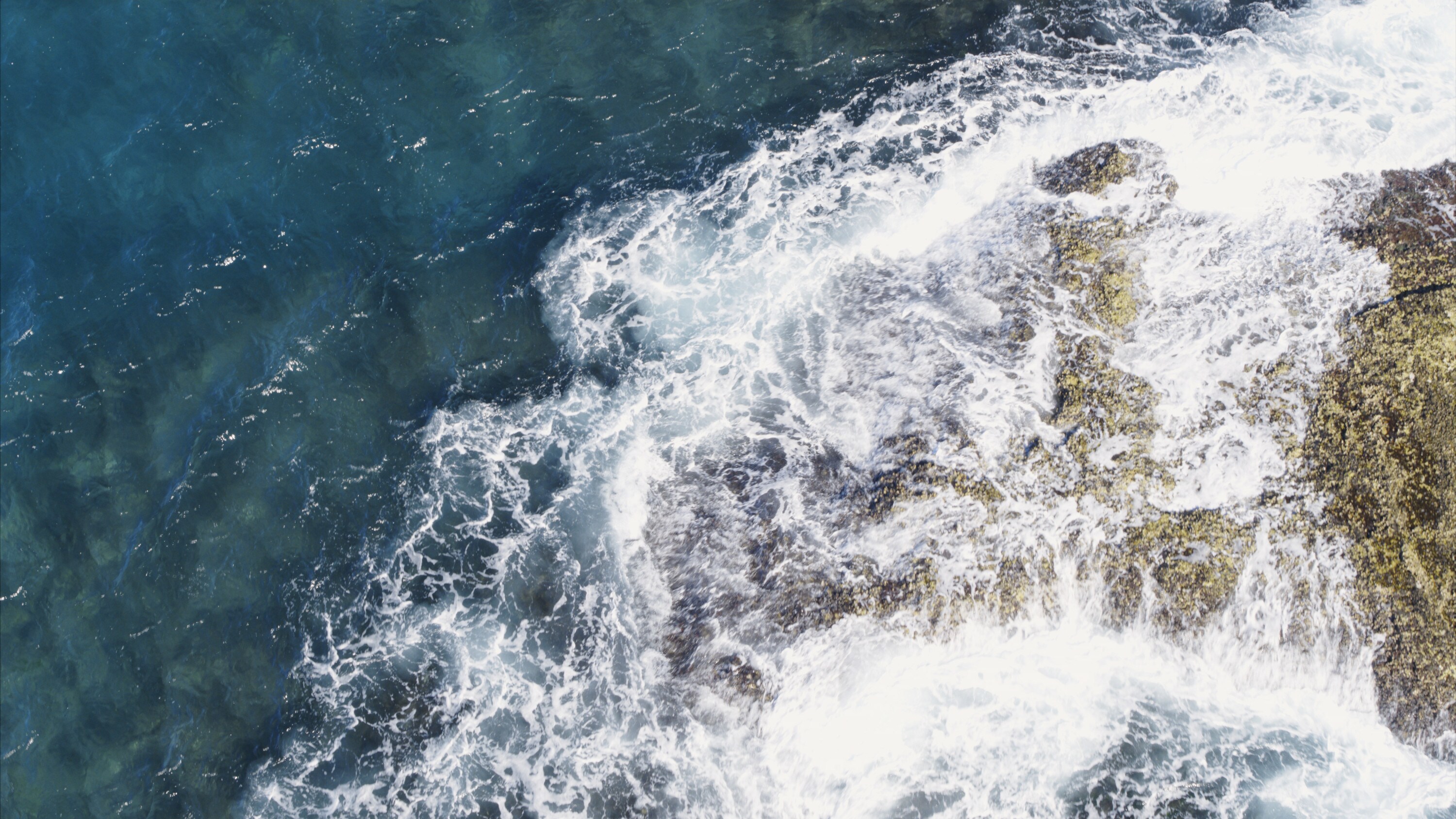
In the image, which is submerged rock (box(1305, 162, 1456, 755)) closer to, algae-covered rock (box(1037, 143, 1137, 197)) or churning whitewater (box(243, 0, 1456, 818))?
churning whitewater (box(243, 0, 1456, 818))

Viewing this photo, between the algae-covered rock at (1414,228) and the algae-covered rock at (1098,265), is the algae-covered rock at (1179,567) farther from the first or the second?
the algae-covered rock at (1414,228)

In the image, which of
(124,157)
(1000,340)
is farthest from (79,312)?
(1000,340)

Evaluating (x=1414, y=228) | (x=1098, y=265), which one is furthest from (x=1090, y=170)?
(x=1414, y=228)

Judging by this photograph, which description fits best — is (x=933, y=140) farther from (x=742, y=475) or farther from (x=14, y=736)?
(x=14, y=736)

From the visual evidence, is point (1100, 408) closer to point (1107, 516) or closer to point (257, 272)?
point (1107, 516)

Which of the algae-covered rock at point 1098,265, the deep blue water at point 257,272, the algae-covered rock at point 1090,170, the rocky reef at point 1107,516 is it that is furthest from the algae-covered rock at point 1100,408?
the deep blue water at point 257,272
